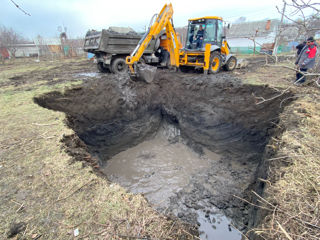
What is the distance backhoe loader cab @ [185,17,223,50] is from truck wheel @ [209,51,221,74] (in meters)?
0.53

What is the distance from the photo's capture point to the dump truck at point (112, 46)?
7473 millimetres

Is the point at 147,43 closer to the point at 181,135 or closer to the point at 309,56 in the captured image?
the point at 181,135

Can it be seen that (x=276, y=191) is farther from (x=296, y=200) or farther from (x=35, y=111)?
(x=35, y=111)

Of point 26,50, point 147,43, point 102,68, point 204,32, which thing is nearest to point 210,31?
point 204,32

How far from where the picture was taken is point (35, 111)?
173 inches

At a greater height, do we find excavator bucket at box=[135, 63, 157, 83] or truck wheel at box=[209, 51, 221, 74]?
truck wheel at box=[209, 51, 221, 74]

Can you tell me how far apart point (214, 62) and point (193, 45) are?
134 centimetres

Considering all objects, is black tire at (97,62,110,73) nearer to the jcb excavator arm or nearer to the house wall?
the jcb excavator arm

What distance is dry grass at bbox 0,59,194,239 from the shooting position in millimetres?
1719

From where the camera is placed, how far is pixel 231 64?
8812mm

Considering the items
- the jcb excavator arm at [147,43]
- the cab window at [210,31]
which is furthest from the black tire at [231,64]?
the jcb excavator arm at [147,43]

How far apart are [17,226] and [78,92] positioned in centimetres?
497

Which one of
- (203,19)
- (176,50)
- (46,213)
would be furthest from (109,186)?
(203,19)

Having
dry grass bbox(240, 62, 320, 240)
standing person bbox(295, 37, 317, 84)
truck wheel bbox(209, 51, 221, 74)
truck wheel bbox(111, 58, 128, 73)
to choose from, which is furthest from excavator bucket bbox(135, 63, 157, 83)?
standing person bbox(295, 37, 317, 84)
